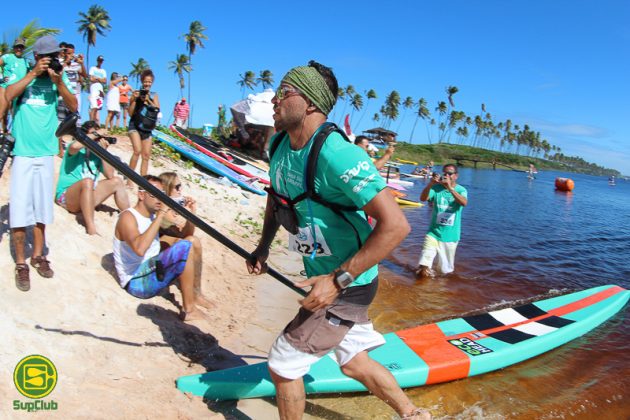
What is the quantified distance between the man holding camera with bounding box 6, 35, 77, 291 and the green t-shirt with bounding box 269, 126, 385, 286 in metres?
2.93

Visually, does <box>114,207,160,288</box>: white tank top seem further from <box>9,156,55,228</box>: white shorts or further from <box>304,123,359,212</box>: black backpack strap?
<box>304,123,359,212</box>: black backpack strap

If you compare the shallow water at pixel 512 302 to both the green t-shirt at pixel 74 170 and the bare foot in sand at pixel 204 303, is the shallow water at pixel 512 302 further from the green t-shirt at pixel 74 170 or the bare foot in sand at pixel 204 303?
the green t-shirt at pixel 74 170

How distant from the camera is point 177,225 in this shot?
A: 4984mm

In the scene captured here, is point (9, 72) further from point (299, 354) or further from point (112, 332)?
point (299, 354)

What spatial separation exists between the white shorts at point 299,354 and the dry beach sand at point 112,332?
3.85 ft

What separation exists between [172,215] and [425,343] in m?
3.15

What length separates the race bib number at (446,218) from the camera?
306 inches

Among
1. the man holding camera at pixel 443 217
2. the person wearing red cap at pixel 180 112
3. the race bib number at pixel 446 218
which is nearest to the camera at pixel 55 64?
the man holding camera at pixel 443 217

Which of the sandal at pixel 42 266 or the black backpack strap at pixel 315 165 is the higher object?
the black backpack strap at pixel 315 165

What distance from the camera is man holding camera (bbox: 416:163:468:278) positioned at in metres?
7.54

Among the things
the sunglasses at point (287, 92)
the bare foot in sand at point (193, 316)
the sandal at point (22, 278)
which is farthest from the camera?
the bare foot in sand at point (193, 316)

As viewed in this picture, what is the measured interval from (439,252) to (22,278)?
6.49 metres

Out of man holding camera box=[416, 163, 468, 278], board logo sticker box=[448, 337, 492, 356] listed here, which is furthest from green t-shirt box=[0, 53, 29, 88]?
man holding camera box=[416, 163, 468, 278]

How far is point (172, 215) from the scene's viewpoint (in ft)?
15.7
